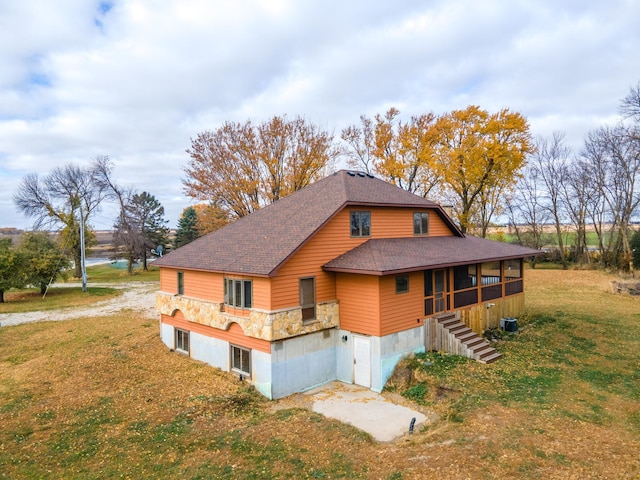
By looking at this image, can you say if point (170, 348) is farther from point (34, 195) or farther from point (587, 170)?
point (587, 170)

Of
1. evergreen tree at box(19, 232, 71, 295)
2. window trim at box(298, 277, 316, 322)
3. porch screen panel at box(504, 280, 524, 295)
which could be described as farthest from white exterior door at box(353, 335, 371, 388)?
evergreen tree at box(19, 232, 71, 295)

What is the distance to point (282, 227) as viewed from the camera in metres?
15.5

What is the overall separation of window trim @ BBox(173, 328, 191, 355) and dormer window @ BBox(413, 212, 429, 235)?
10844 millimetres

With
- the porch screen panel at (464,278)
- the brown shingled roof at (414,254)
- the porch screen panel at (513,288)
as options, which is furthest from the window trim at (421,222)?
the porch screen panel at (513,288)

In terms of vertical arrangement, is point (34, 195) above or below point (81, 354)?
above

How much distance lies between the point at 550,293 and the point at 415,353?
19176mm

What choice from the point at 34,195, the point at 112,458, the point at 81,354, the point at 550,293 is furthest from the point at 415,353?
the point at 34,195

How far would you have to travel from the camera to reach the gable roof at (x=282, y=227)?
13.5 metres

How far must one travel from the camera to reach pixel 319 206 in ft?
51.9

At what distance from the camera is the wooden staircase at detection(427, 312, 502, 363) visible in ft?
47.2

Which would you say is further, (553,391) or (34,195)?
(34,195)

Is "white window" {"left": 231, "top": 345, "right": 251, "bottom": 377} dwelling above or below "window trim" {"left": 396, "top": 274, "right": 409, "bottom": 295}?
below

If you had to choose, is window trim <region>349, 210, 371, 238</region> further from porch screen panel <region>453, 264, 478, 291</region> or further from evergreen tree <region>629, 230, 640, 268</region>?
evergreen tree <region>629, 230, 640, 268</region>

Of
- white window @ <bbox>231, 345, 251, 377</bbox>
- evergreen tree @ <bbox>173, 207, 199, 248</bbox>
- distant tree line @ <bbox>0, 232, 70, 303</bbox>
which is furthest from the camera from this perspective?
evergreen tree @ <bbox>173, 207, 199, 248</bbox>
